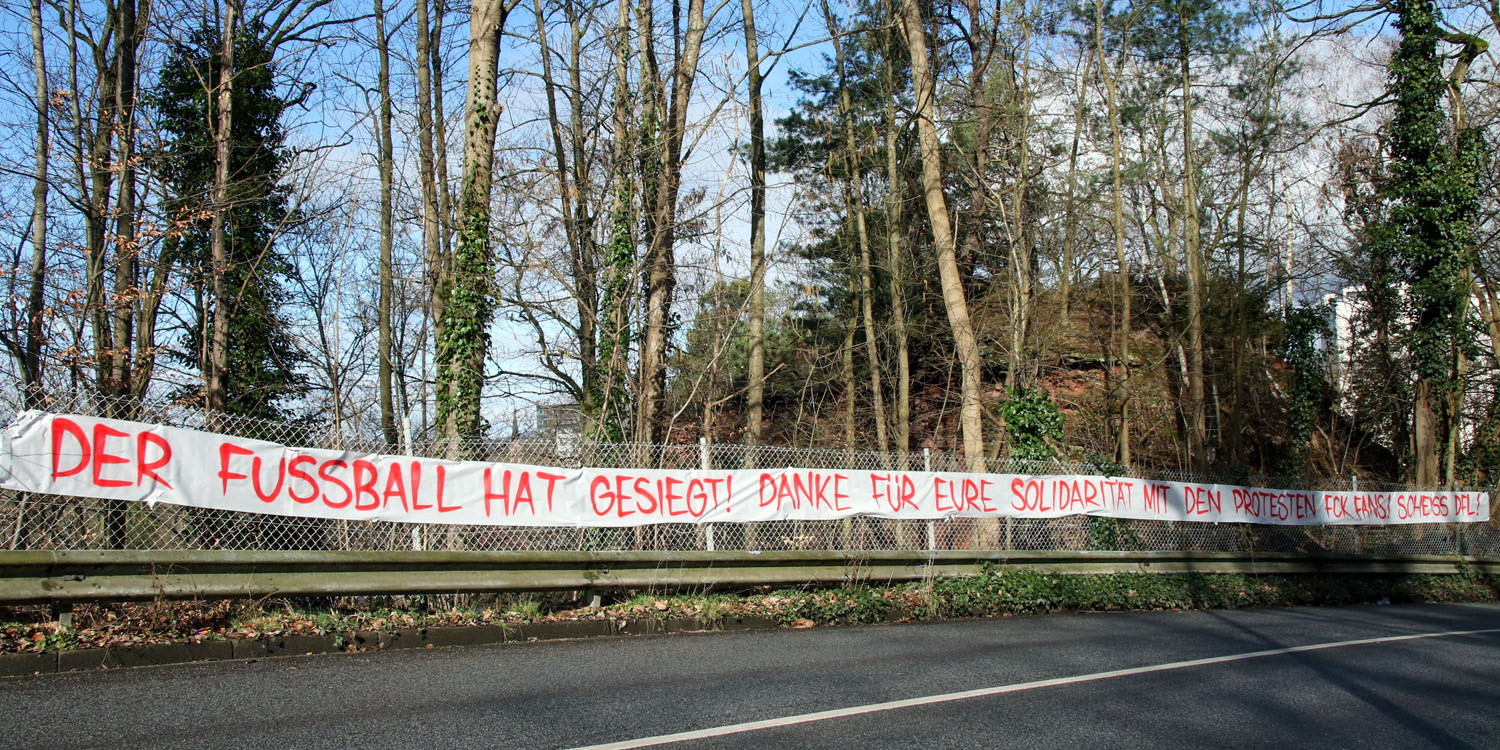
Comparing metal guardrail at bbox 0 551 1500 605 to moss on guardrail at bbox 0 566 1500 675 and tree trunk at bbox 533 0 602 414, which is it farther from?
tree trunk at bbox 533 0 602 414

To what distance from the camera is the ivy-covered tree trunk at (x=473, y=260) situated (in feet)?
38.8

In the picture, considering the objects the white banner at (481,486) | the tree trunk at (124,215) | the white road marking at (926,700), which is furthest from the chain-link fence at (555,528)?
the tree trunk at (124,215)

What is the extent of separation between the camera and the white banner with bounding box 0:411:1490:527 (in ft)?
21.2

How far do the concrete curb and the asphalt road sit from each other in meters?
0.19

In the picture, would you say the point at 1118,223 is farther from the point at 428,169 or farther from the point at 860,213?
the point at 428,169

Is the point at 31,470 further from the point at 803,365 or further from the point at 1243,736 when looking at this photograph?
the point at 803,365

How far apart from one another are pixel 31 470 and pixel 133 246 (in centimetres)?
749

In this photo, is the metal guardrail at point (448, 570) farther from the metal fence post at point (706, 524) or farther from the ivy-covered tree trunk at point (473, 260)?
the ivy-covered tree trunk at point (473, 260)

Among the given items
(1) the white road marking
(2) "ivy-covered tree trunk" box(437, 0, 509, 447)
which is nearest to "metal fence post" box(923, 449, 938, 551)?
(1) the white road marking

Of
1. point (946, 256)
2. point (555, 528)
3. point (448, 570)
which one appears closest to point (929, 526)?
point (555, 528)

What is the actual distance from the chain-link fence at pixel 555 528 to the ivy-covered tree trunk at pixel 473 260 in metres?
1.62

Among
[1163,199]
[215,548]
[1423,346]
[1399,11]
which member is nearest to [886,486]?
[215,548]

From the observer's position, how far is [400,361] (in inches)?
756

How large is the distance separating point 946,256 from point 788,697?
12.3m
